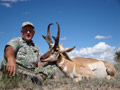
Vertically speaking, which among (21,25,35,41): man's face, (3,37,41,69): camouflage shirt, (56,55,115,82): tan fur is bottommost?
(56,55,115,82): tan fur

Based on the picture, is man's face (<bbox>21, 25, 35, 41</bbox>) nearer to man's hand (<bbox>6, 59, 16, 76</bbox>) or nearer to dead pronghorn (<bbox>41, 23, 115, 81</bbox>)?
dead pronghorn (<bbox>41, 23, 115, 81</bbox>)

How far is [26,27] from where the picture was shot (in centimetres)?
485

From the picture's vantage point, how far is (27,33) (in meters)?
4.78

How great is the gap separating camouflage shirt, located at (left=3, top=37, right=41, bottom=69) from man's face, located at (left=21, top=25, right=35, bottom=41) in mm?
114

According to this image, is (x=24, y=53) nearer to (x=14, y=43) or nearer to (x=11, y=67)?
(x=14, y=43)

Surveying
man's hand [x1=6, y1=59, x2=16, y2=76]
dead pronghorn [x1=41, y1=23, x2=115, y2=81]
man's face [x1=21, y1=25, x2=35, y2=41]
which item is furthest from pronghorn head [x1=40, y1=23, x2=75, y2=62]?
man's hand [x1=6, y1=59, x2=16, y2=76]

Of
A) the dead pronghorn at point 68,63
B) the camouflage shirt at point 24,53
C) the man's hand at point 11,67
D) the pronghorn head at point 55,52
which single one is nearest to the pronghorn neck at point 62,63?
the dead pronghorn at point 68,63

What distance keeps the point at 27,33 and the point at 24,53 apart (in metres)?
0.55

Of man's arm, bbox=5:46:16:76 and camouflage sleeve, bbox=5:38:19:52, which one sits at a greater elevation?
camouflage sleeve, bbox=5:38:19:52

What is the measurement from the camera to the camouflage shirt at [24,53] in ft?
14.5

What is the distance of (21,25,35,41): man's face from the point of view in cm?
477

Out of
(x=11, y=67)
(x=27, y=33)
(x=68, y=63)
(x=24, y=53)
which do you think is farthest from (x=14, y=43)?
(x=68, y=63)

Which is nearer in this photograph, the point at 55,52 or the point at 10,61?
the point at 10,61

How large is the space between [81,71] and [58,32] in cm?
146
